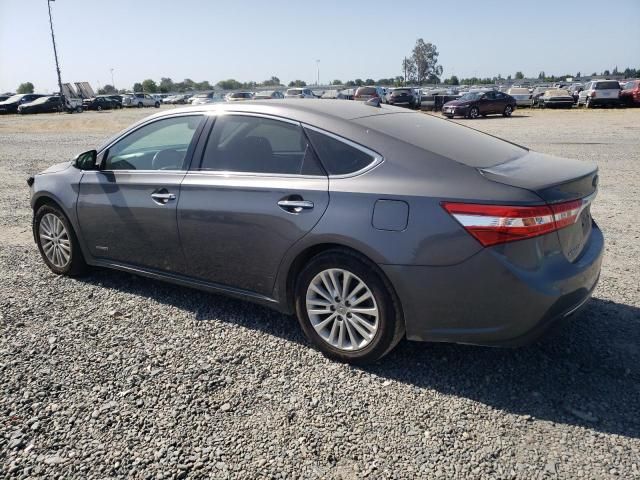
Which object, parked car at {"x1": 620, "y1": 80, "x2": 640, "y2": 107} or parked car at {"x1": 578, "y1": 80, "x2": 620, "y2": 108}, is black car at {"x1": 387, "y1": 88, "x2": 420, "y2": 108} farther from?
parked car at {"x1": 620, "y1": 80, "x2": 640, "y2": 107}

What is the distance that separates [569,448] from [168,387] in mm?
2199

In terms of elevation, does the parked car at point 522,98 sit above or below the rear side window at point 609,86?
below

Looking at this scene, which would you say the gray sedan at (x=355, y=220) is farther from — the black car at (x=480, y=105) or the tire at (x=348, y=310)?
the black car at (x=480, y=105)

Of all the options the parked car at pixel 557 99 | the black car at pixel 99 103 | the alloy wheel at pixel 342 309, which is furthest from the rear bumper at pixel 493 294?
the black car at pixel 99 103

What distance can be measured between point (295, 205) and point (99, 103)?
181 ft

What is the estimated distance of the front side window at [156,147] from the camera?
4.08m

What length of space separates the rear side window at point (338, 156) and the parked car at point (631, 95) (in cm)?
3569

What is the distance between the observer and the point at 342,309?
10.9ft

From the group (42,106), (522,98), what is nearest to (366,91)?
(522,98)

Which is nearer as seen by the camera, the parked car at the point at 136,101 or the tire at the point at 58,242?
the tire at the point at 58,242

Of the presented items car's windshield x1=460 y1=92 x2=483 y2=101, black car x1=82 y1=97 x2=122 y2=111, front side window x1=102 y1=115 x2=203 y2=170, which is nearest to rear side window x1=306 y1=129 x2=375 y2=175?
front side window x1=102 y1=115 x2=203 y2=170

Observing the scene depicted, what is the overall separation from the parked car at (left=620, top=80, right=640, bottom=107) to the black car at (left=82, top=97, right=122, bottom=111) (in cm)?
4507

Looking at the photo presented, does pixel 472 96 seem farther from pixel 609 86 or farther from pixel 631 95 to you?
pixel 631 95

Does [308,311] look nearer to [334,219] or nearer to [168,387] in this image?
[334,219]
